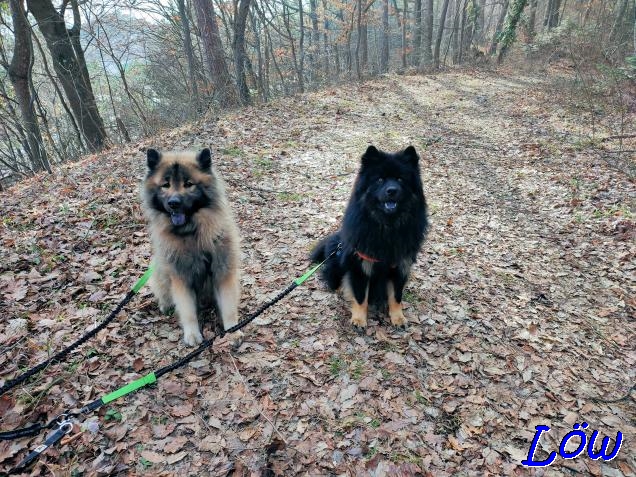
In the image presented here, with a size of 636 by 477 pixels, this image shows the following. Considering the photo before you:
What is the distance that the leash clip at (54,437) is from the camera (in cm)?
246

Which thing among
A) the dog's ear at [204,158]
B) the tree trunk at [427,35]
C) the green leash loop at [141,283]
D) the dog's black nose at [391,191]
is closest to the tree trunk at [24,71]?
the green leash loop at [141,283]

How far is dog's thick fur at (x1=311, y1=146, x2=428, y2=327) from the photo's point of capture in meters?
3.52

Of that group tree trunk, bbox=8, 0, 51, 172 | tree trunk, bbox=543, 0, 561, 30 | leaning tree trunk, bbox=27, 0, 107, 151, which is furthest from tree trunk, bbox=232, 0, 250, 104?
tree trunk, bbox=543, 0, 561, 30

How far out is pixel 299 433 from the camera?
9.95 ft

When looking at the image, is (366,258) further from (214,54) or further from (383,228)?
(214,54)

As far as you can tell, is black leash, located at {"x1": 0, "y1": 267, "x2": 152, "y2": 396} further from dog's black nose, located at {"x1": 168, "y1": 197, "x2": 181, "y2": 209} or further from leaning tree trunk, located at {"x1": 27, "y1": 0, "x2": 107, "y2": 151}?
leaning tree trunk, located at {"x1": 27, "y1": 0, "x2": 107, "y2": 151}

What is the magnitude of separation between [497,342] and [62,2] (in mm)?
14629

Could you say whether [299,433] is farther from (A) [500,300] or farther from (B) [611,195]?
(B) [611,195]

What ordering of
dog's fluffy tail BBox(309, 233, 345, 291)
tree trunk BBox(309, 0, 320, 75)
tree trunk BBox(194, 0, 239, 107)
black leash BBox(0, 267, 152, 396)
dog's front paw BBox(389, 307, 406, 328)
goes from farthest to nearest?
1. tree trunk BBox(309, 0, 320, 75)
2. tree trunk BBox(194, 0, 239, 107)
3. dog's fluffy tail BBox(309, 233, 345, 291)
4. dog's front paw BBox(389, 307, 406, 328)
5. black leash BBox(0, 267, 152, 396)

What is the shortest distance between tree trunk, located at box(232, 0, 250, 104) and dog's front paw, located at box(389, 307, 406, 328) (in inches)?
427

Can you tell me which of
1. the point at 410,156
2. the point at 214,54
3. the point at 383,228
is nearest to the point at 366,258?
the point at 383,228

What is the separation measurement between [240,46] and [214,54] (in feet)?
3.29

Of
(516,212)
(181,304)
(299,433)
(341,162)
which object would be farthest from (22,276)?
(516,212)

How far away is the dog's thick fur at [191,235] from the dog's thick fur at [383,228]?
126 cm
